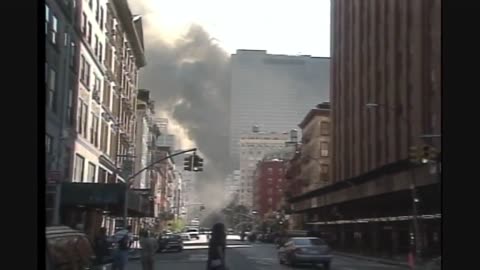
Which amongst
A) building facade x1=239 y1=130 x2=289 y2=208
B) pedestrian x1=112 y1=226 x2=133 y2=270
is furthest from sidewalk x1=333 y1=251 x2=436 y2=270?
pedestrian x1=112 y1=226 x2=133 y2=270

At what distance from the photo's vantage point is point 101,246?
2.35m

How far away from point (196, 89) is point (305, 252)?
753 millimetres

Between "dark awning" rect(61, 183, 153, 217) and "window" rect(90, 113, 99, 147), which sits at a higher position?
"window" rect(90, 113, 99, 147)

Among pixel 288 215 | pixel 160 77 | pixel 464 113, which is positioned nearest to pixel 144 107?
pixel 160 77

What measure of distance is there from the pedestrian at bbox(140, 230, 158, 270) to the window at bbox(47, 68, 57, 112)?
588 millimetres

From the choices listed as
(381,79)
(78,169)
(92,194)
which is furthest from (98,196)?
(381,79)

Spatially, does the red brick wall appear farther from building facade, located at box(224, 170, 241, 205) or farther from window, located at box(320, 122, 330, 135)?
building facade, located at box(224, 170, 241, 205)

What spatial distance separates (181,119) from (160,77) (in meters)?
0.18

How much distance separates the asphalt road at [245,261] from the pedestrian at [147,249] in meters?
0.02

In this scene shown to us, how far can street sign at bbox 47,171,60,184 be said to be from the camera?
2232 mm

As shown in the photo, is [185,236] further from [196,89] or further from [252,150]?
[196,89]

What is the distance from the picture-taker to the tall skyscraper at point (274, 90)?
2.40 metres

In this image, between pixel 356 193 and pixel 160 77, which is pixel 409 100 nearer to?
pixel 356 193

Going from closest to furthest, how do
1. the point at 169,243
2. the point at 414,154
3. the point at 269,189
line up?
the point at 414,154 → the point at 169,243 → the point at 269,189
